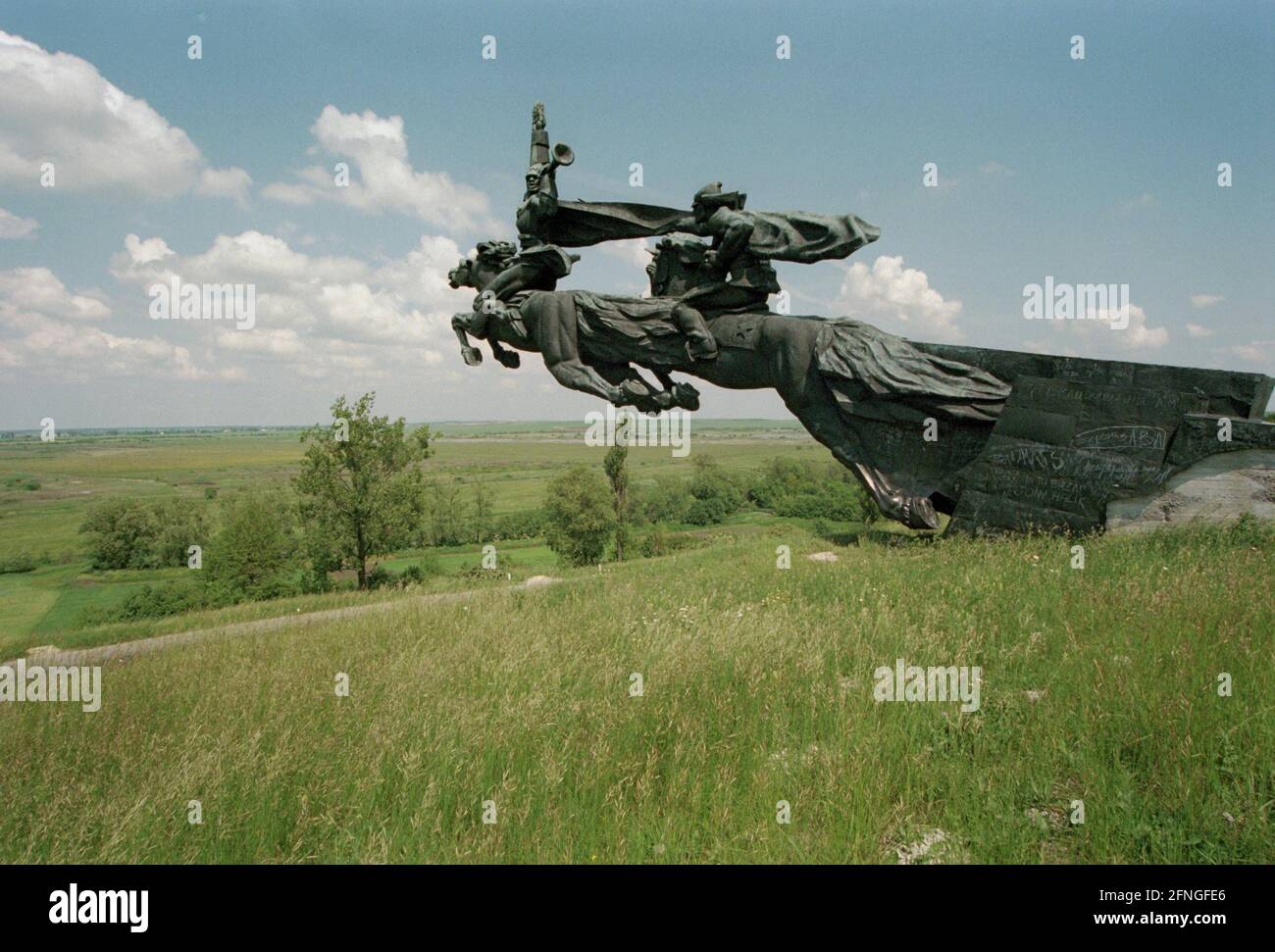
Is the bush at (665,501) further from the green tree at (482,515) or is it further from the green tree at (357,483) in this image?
the green tree at (357,483)

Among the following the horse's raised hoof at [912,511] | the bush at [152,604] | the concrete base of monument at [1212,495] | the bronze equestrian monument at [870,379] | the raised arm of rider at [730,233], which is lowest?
the bush at [152,604]

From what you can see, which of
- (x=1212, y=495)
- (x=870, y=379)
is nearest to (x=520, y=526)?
(x=870, y=379)

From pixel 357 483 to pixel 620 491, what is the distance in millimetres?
9992

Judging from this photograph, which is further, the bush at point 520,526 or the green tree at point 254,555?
the bush at point 520,526

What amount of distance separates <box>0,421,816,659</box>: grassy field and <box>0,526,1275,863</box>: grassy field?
18.1 feet

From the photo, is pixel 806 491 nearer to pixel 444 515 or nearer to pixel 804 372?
pixel 444 515

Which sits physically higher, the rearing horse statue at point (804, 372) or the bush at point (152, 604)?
the rearing horse statue at point (804, 372)

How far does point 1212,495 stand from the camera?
7.34 meters

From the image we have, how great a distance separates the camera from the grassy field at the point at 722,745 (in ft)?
9.20

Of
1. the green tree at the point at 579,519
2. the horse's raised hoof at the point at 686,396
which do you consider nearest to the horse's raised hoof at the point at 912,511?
the horse's raised hoof at the point at 686,396

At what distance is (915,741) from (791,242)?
26.2 feet

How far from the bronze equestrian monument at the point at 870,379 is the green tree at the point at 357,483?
1050 cm

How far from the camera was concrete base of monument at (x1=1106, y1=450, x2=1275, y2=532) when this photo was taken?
23.6 feet
